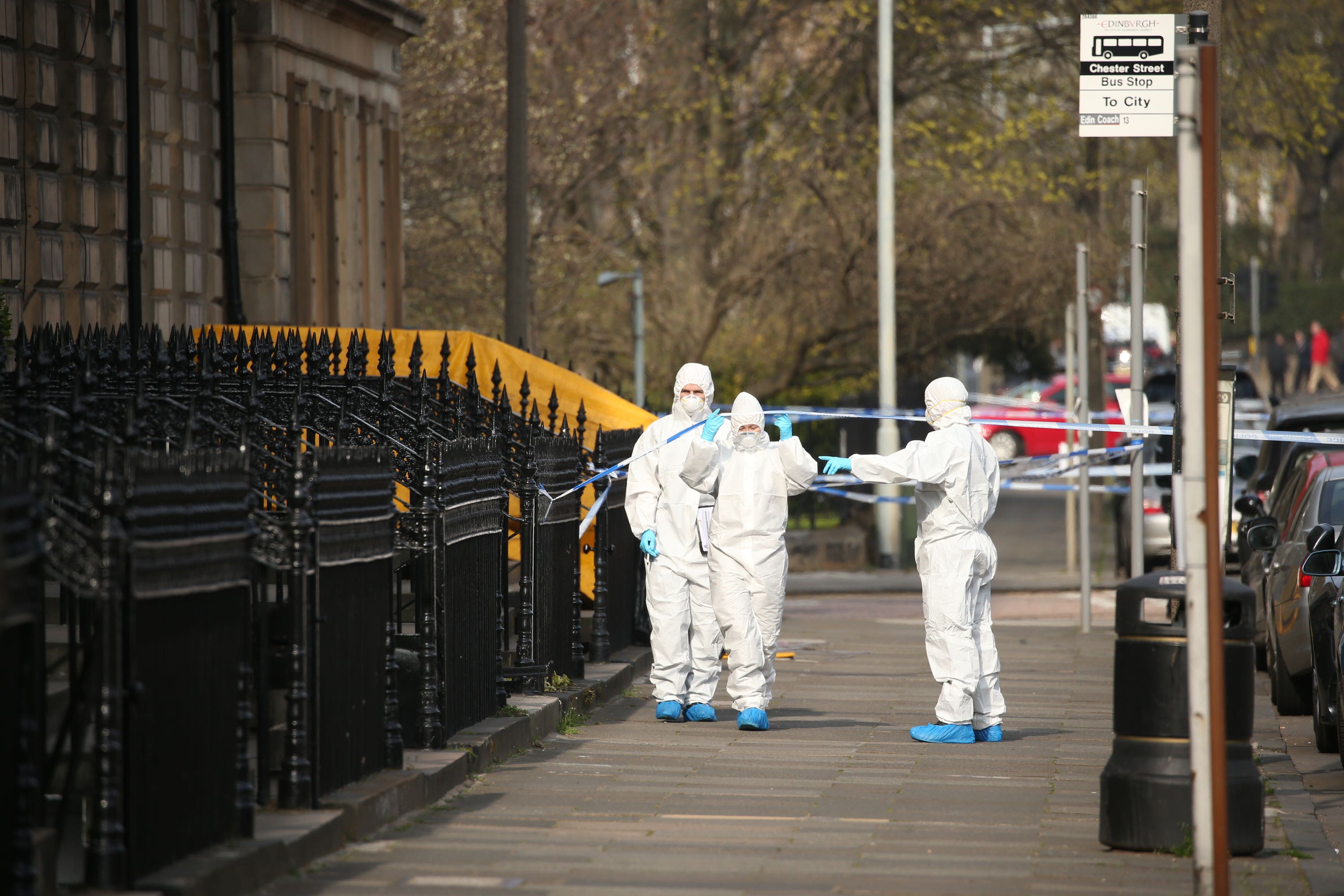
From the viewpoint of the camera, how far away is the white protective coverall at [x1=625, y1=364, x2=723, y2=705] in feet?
34.0

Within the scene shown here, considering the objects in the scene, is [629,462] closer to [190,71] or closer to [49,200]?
[49,200]

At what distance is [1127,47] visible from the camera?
27.3 feet

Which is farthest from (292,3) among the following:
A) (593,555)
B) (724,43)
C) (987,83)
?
(987,83)

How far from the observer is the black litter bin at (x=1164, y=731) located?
6902 mm

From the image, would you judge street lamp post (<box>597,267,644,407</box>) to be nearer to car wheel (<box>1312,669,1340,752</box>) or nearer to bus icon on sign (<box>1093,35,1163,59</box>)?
car wheel (<box>1312,669,1340,752</box>)

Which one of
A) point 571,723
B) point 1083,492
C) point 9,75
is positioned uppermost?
point 9,75

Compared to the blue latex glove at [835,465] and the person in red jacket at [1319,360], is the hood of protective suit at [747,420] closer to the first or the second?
the blue latex glove at [835,465]

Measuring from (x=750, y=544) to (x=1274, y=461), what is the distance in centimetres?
808

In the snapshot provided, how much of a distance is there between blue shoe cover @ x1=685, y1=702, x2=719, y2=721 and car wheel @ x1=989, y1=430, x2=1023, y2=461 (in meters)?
26.6

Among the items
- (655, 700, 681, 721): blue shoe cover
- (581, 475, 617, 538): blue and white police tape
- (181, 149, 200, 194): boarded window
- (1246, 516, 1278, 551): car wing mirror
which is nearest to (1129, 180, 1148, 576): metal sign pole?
(1246, 516, 1278, 551): car wing mirror

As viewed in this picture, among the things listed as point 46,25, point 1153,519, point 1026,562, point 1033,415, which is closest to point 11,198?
point 46,25

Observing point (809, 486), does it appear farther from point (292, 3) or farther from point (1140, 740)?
point (292, 3)

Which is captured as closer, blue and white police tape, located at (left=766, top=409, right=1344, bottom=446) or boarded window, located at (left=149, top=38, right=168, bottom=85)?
blue and white police tape, located at (left=766, top=409, right=1344, bottom=446)

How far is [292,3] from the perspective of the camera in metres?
17.1
